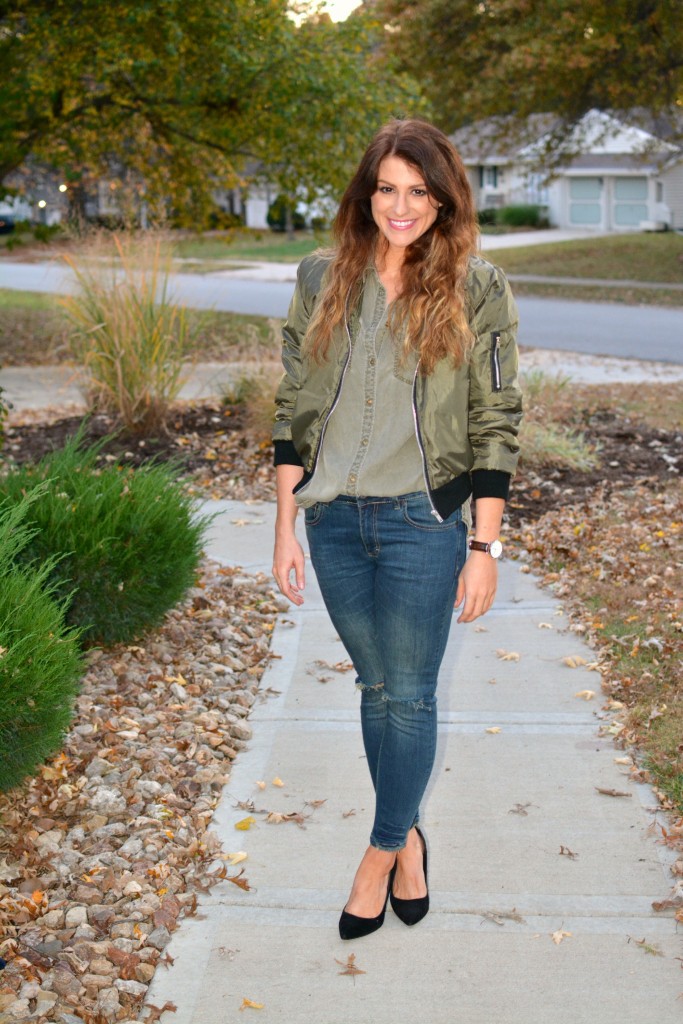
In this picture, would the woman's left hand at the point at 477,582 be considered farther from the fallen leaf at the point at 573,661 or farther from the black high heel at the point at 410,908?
the fallen leaf at the point at 573,661

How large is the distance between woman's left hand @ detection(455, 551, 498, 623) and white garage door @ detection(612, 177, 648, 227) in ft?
145

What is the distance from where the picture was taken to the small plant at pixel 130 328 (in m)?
8.46

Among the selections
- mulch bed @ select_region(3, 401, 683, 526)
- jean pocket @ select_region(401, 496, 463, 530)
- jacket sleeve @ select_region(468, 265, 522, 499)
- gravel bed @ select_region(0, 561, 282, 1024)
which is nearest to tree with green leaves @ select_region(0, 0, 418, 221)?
mulch bed @ select_region(3, 401, 683, 526)

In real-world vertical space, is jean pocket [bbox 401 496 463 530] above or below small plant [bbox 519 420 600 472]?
above

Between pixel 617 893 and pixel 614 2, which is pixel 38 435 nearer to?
pixel 617 893

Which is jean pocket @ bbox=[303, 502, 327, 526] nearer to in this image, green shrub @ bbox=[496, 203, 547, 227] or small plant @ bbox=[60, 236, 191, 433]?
small plant @ bbox=[60, 236, 191, 433]

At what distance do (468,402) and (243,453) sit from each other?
224 inches

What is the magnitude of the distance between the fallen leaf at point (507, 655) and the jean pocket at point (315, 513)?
236 centimetres

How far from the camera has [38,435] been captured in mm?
8984

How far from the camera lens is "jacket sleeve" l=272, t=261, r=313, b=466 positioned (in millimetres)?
2951

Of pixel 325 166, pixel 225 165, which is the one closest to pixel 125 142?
pixel 225 165

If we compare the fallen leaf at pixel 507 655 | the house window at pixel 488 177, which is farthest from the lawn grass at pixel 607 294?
the house window at pixel 488 177

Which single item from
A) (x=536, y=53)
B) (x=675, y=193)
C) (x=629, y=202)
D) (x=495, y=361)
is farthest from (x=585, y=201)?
(x=495, y=361)

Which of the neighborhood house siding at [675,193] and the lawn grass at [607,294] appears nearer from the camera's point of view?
the lawn grass at [607,294]
